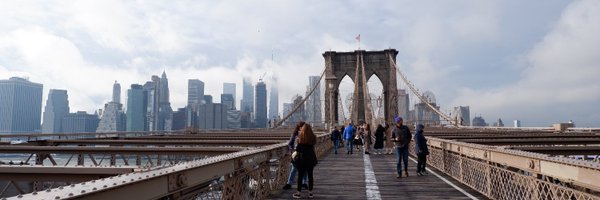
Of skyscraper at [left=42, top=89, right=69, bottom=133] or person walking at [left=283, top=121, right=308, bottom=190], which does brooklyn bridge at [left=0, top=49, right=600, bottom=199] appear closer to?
person walking at [left=283, top=121, right=308, bottom=190]

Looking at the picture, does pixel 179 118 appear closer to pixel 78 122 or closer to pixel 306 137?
pixel 78 122

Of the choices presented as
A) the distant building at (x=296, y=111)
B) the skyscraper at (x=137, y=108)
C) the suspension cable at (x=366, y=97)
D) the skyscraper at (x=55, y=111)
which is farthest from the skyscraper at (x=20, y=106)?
the suspension cable at (x=366, y=97)

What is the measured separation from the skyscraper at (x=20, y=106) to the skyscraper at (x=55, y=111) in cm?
318

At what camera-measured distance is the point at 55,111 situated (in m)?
147

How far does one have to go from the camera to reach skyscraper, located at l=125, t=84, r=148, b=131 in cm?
16050

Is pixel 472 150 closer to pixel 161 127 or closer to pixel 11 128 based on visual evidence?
pixel 161 127

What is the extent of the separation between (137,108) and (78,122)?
3378 centimetres

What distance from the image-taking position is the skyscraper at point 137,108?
527 feet

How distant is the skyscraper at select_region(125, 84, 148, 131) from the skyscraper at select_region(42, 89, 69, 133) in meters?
21.0

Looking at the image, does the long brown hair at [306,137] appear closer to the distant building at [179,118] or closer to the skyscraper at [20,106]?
the distant building at [179,118]

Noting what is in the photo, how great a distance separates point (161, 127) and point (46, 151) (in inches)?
5440

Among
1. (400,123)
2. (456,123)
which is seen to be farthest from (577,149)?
(456,123)

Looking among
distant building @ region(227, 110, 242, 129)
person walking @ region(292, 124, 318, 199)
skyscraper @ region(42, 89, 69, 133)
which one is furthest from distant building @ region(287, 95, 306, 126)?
skyscraper @ region(42, 89, 69, 133)

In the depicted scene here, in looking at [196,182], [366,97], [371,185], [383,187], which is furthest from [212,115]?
[196,182]
